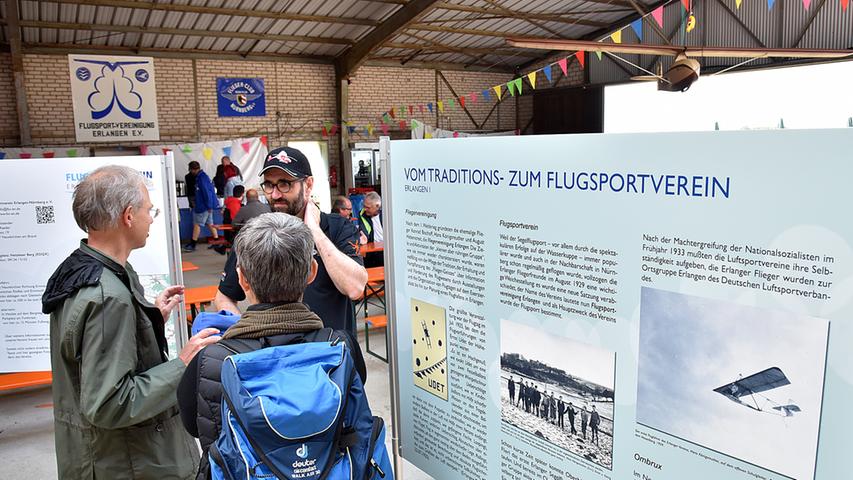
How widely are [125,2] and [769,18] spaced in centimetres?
1241

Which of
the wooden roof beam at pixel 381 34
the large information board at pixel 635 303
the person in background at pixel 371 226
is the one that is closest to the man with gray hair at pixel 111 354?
the large information board at pixel 635 303

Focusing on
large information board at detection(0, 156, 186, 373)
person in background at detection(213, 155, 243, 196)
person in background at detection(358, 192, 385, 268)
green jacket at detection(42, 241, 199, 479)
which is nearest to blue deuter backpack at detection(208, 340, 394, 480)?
green jacket at detection(42, 241, 199, 479)

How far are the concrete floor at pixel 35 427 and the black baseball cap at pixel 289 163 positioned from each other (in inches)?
78.3

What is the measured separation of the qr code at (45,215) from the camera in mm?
3480

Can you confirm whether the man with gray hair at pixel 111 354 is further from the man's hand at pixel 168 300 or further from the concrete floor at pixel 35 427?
the concrete floor at pixel 35 427

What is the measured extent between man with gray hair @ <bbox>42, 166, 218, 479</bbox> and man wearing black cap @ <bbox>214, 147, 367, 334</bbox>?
366 mm

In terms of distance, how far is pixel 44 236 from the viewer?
355cm

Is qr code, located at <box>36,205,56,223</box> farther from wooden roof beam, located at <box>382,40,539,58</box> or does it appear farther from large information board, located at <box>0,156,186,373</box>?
wooden roof beam, located at <box>382,40,539,58</box>

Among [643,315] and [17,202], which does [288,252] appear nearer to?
[643,315]

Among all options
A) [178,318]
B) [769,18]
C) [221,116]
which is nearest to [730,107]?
[769,18]

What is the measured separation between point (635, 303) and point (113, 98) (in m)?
12.3

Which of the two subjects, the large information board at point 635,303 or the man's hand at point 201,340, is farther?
the man's hand at point 201,340

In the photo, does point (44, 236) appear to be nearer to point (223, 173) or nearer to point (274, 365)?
point (274, 365)

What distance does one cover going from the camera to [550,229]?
54.2 inches
